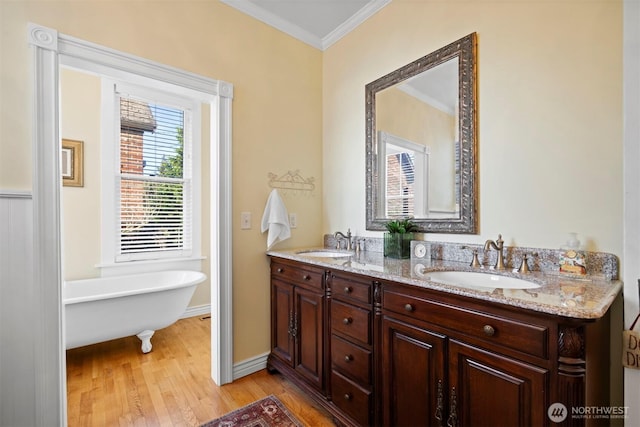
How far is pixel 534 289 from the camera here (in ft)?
3.50

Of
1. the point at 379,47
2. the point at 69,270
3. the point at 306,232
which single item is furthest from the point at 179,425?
the point at 379,47

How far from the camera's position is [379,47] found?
7.15 feet

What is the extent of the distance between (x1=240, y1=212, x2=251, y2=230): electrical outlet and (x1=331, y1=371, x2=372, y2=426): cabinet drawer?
1.17 metres

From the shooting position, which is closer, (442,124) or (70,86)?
(442,124)

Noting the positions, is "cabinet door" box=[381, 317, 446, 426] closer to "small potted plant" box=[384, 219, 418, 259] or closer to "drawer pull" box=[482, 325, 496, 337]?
"drawer pull" box=[482, 325, 496, 337]

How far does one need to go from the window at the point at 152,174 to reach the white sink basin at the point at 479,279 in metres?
2.93

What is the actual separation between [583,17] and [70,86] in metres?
3.92

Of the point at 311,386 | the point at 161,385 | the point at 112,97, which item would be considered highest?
the point at 112,97

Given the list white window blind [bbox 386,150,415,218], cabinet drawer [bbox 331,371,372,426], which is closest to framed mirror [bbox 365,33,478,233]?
white window blind [bbox 386,150,415,218]

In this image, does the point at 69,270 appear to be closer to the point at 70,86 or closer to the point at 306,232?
the point at 70,86

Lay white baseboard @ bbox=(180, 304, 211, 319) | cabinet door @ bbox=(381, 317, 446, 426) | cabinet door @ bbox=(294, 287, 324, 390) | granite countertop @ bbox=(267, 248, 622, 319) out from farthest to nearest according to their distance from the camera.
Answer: white baseboard @ bbox=(180, 304, 211, 319) < cabinet door @ bbox=(294, 287, 324, 390) < cabinet door @ bbox=(381, 317, 446, 426) < granite countertop @ bbox=(267, 248, 622, 319)

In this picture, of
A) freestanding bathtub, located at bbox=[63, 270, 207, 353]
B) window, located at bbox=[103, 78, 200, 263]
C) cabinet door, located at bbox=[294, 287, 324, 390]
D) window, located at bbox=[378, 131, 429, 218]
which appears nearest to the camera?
cabinet door, located at bbox=[294, 287, 324, 390]

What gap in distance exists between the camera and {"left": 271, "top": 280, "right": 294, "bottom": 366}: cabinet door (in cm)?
205

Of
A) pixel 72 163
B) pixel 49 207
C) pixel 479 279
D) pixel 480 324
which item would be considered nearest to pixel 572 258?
pixel 479 279
